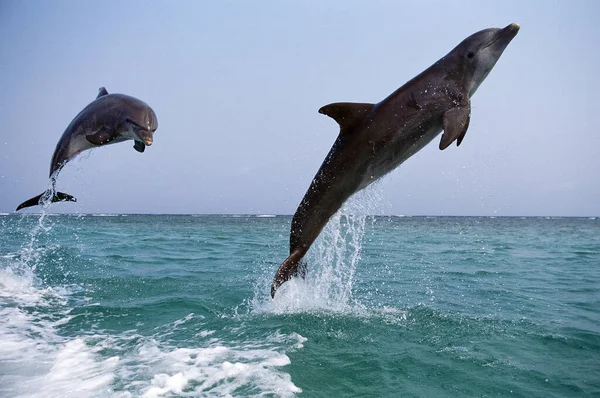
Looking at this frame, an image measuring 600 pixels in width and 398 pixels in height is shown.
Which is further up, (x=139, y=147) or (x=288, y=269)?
(x=139, y=147)

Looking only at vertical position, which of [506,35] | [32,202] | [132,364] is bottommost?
[132,364]

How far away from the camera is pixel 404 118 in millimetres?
5352

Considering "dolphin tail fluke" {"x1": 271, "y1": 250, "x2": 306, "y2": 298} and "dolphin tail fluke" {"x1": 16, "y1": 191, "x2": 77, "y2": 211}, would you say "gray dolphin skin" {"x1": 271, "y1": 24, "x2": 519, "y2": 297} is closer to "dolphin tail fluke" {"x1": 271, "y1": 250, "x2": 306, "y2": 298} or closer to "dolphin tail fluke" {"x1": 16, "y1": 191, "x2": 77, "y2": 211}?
"dolphin tail fluke" {"x1": 271, "y1": 250, "x2": 306, "y2": 298}

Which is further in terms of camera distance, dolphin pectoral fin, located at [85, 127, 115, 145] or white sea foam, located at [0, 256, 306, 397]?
dolphin pectoral fin, located at [85, 127, 115, 145]

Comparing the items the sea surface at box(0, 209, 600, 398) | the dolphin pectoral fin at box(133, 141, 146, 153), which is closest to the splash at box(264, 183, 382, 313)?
the sea surface at box(0, 209, 600, 398)

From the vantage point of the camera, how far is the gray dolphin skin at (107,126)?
225 inches

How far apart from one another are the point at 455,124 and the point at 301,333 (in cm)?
354

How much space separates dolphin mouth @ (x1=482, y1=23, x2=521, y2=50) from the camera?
5.19 m

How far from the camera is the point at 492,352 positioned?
Result: 6.05m

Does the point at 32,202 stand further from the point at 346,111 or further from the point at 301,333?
the point at 346,111

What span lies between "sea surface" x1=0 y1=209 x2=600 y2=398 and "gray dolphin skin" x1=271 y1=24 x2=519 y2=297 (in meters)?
1.10

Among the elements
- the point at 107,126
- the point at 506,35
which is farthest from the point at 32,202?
the point at 506,35

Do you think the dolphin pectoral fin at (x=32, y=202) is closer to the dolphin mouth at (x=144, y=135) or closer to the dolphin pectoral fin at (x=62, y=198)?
the dolphin pectoral fin at (x=62, y=198)

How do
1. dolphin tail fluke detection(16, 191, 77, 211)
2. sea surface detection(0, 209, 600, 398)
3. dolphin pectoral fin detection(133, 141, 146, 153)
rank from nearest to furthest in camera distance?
sea surface detection(0, 209, 600, 398) < dolphin pectoral fin detection(133, 141, 146, 153) < dolphin tail fluke detection(16, 191, 77, 211)
